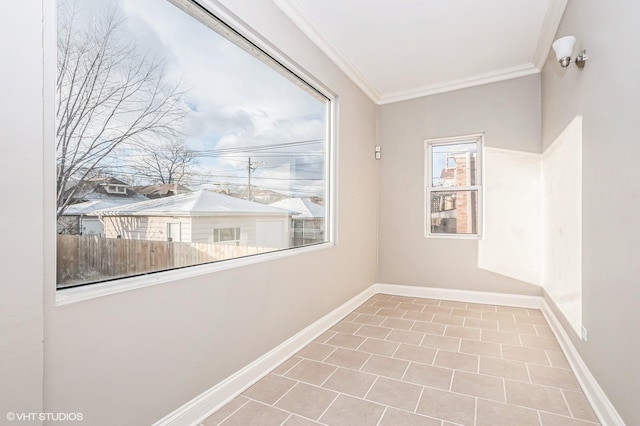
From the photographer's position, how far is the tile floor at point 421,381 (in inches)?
75.5

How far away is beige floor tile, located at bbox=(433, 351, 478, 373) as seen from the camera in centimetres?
249

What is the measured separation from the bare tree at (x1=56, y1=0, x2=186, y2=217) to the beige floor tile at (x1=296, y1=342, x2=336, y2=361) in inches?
77.9

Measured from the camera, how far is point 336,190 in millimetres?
3553

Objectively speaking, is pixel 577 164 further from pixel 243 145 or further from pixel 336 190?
pixel 243 145

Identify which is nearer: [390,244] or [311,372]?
[311,372]

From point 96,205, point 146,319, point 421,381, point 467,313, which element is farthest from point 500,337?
point 96,205

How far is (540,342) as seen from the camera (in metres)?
2.95

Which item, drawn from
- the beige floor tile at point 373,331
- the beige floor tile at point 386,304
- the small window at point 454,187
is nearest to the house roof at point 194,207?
the beige floor tile at point 373,331

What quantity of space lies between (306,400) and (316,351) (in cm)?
73

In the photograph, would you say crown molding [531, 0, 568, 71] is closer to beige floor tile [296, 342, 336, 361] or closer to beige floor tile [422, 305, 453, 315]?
beige floor tile [422, 305, 453, 315]

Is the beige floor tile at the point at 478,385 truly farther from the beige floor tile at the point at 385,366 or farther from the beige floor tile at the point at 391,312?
the beige floor tile at the point at 391,312

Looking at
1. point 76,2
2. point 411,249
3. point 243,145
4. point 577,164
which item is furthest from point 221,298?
point 411,249

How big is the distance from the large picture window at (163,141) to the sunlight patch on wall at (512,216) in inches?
103

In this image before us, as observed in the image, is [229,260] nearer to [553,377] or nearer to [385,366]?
Answer: [385,366]
